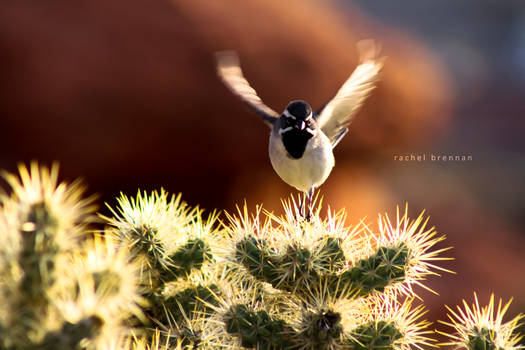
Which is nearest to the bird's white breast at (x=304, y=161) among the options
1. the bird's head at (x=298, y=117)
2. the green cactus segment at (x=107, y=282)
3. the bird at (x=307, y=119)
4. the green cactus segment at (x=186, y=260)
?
the bird at (x=307, y=119)

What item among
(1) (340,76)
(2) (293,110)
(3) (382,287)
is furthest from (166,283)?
(1) (340,76)

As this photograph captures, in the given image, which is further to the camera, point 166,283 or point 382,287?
point 166,283

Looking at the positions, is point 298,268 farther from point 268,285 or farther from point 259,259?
point 268,285

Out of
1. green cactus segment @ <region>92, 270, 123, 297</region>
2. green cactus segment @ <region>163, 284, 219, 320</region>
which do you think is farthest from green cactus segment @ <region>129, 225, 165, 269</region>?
green cactus segment @ <region>92, 270, 123, 297</region>

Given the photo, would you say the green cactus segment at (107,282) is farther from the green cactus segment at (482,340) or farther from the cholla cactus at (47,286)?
A: the green cactus segment at (482,340)

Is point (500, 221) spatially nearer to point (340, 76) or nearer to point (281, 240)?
point (340, 76)

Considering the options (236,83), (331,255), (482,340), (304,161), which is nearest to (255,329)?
(331,255)
